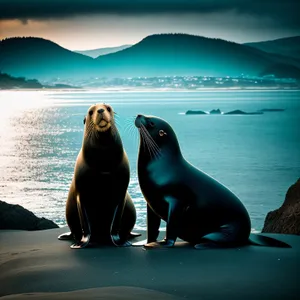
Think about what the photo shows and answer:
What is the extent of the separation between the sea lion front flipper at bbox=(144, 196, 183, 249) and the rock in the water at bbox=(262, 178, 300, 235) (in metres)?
1.66

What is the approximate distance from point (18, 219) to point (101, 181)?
2203 mm

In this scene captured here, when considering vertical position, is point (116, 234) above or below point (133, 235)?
above

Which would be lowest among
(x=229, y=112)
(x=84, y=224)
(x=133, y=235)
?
(x=229, y=112)

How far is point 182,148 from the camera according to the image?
53.4ft

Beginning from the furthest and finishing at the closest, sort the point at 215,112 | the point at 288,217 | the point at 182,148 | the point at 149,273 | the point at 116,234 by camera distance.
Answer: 1. the point at 215,112
2. the point at 182,148
3. the point at 288,217
4. the point at 116,234
5. the point at 149,273

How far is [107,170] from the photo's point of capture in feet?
20.3

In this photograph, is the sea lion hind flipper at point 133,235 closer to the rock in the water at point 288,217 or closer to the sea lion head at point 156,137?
the sea lion head at point 156,137

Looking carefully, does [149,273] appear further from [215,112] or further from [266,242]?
[215,112]

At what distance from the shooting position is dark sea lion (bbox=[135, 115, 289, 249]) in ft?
19.5

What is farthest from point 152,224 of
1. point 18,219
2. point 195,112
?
point 195,112

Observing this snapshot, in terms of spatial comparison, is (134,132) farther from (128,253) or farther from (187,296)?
(187,296)

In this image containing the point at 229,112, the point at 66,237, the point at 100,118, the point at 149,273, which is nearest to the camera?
the point at 149,273

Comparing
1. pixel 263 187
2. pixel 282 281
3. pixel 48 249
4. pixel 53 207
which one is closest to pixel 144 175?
pixel 48 249

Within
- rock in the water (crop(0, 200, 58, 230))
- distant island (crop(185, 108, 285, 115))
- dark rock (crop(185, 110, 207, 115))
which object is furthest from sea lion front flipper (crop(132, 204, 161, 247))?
dark rock (crop(185, 110, 207, 115))
